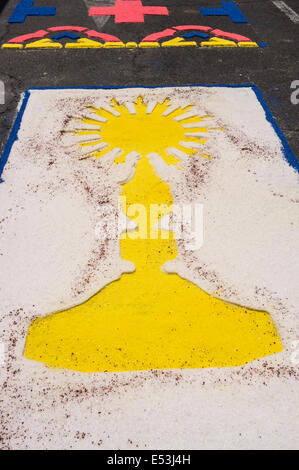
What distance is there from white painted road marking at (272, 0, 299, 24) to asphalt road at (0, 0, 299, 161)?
14cm

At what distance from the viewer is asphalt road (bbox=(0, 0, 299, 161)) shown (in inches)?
188

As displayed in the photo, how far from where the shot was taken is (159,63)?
5262 mm

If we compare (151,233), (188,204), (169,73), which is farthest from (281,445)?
(169,73)

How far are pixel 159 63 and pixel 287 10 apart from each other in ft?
10.1

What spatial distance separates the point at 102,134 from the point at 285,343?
8.93ft

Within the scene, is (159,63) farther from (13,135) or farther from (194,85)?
(13,135)

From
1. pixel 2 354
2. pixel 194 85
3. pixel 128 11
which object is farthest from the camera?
pixel 128 11

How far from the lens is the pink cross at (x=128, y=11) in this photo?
20.7 ft

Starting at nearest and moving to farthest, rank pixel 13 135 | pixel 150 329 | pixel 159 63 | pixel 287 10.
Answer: pixel 150 329 < pixel 13 135 < pixel 159 63 < pixel 287 10

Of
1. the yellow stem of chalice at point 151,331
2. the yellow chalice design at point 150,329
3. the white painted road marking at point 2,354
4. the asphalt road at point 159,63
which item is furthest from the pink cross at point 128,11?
the white painted road marking at point 2,354

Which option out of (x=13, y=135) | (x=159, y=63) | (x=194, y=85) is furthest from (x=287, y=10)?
(x=13, y=135)

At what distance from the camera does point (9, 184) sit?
352 centimetres

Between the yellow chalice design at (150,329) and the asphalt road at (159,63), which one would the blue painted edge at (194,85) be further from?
the yellow chalice design at (150,329)

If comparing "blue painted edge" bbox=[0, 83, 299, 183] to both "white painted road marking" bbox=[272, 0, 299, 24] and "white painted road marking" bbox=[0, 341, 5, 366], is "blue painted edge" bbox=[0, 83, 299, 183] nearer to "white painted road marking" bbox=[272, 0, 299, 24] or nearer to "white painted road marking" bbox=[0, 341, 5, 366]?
"white painted road marking" bbox=[0, 341, 5, 366]
